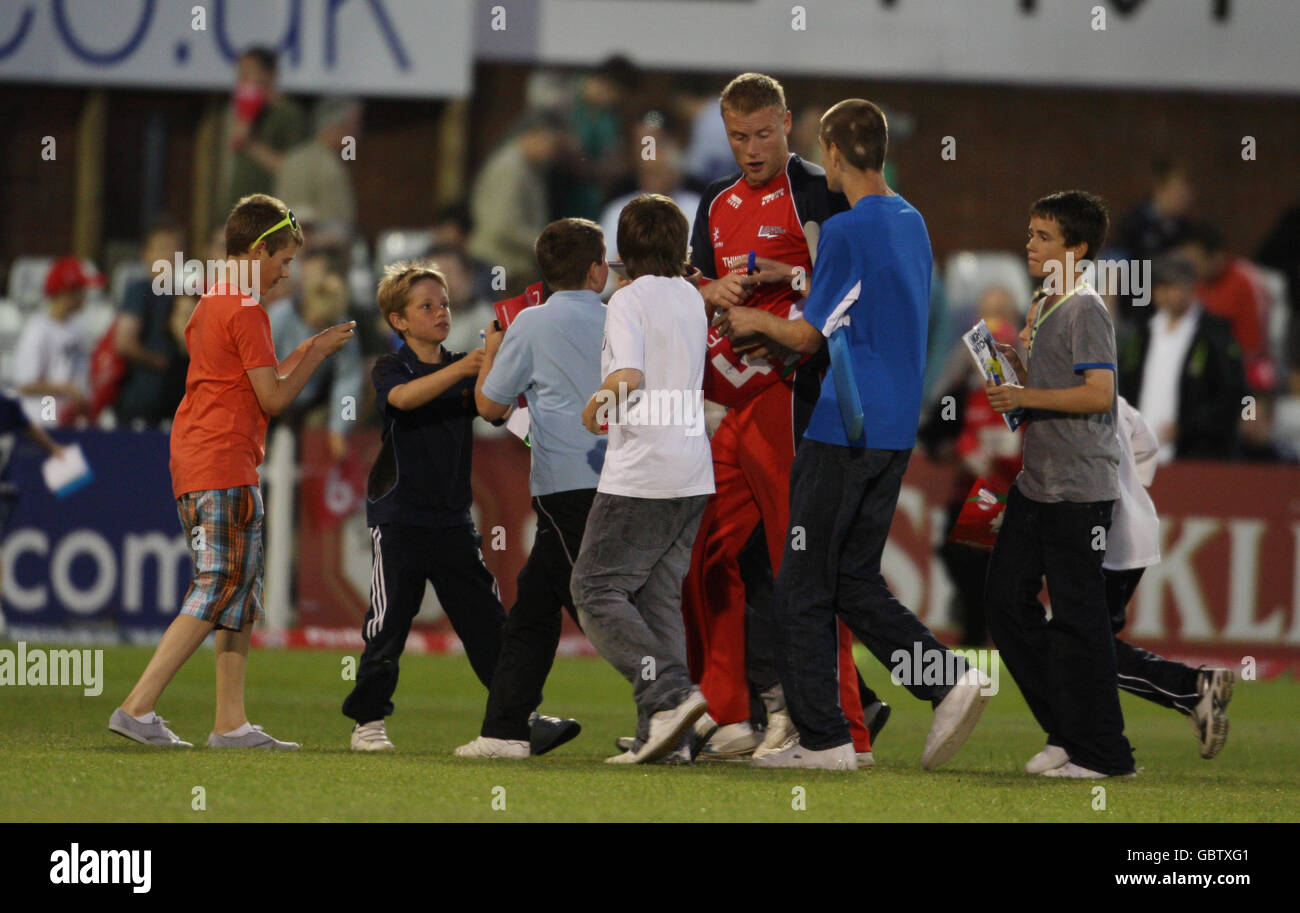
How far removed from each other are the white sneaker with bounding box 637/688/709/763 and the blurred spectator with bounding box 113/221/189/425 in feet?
25.8

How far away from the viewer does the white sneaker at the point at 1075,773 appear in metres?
7.38

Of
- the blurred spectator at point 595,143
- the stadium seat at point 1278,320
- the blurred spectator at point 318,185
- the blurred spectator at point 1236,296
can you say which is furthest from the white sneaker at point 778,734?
the stadium seat at point 1278,320

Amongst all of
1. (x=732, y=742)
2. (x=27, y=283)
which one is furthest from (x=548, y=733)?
(x=27, y=283)

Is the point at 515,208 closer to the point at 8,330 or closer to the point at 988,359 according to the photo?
the point at 8,330

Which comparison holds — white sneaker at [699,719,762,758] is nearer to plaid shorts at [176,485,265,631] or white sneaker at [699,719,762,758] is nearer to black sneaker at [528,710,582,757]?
black sneaker at [528,710,582,757]

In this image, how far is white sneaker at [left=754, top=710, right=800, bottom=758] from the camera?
307 inches

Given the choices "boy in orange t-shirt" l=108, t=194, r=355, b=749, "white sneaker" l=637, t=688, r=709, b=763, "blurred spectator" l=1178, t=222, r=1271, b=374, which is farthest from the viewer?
"blurred spectator" l=1178, t=222, r=1271, b=374

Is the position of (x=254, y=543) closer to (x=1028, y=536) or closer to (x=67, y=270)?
(x=1028, y=536)

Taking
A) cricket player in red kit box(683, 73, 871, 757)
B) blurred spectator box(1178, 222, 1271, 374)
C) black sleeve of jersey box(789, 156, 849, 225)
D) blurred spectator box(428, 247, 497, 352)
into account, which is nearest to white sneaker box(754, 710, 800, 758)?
cricket player in red kit box(683, 73, 871, 757)

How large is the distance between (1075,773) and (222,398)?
3370 millimetres

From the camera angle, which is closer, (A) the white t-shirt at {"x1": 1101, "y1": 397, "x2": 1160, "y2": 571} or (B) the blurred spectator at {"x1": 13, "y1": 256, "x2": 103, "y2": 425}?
(A) the white t-shirt at {"x1": 1101, "y1": 397, "x2": 1160, "y2": 571}

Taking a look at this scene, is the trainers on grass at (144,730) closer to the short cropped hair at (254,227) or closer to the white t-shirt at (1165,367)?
the short cropped hair at (254,227)

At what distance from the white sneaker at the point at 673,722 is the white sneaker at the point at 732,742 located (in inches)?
28.2
